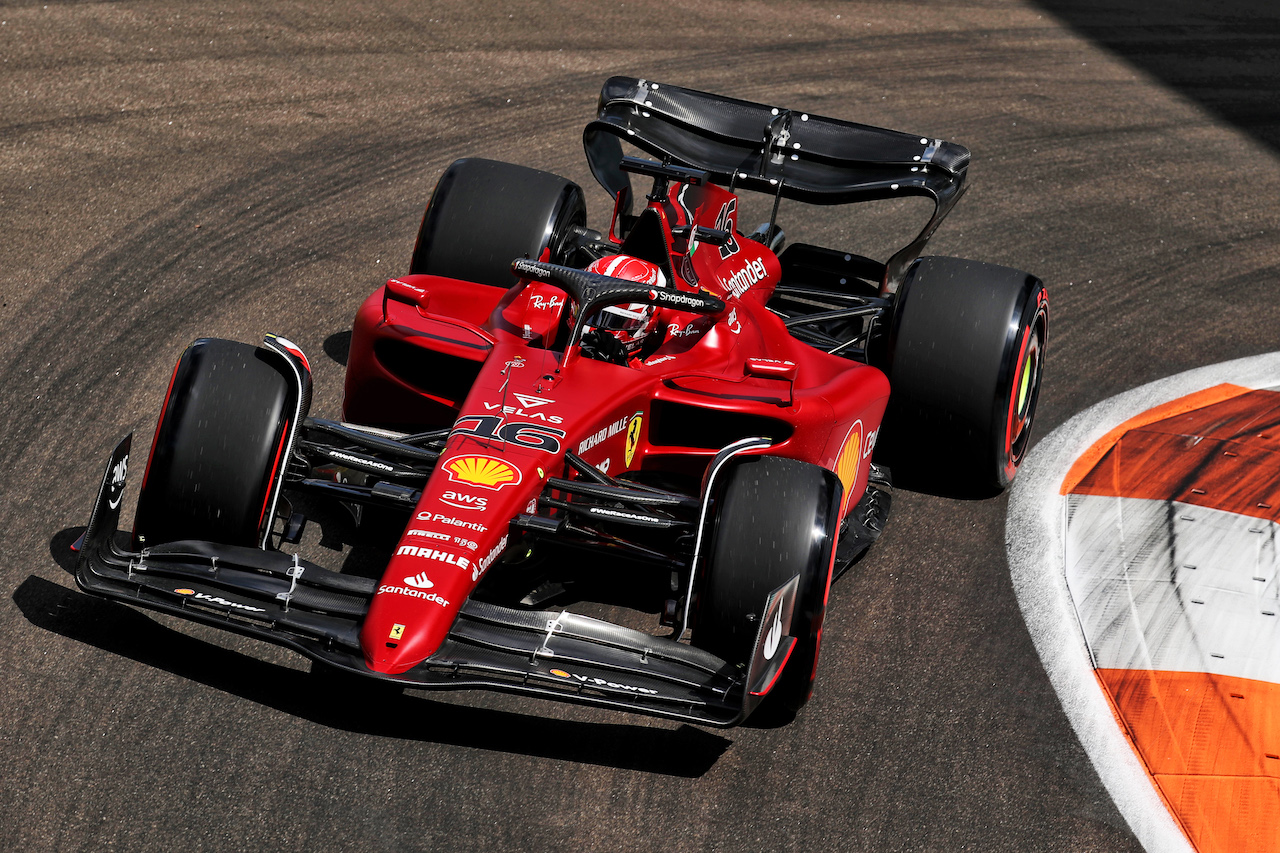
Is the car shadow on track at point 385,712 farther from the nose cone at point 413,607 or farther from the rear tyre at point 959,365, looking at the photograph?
the rear tyre at point 959,365

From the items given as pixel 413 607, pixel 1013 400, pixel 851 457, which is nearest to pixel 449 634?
pixel 413 607

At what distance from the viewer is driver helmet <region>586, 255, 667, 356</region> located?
5703mm

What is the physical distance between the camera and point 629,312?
5.73m

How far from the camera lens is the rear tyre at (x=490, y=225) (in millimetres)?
A: 6957

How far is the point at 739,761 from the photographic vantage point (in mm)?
4816

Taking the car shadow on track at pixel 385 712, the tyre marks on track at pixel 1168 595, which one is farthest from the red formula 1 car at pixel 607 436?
the tyre marks on track at pixel 1168 595

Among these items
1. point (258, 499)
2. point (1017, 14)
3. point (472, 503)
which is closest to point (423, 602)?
point (472, 503)

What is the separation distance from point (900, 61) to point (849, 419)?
8028 mm

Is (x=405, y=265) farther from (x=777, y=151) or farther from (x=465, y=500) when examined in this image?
(x=465, y=500)

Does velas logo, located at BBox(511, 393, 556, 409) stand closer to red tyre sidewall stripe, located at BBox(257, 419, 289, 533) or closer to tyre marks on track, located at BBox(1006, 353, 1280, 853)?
red tyre sidewall stripe, located at BBox(257, 419, 289, 533)

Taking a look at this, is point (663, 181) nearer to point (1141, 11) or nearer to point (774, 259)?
point (774, 259)

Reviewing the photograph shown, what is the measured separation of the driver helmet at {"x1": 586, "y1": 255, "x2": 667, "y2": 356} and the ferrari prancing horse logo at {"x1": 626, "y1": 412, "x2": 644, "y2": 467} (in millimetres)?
366

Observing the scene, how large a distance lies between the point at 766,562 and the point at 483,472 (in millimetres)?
1148

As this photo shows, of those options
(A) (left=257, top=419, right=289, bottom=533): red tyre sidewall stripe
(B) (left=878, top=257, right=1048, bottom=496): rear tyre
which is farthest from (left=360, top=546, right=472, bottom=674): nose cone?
(B) (left=878, top=257, right=1048, bottom=496): rear tyre
